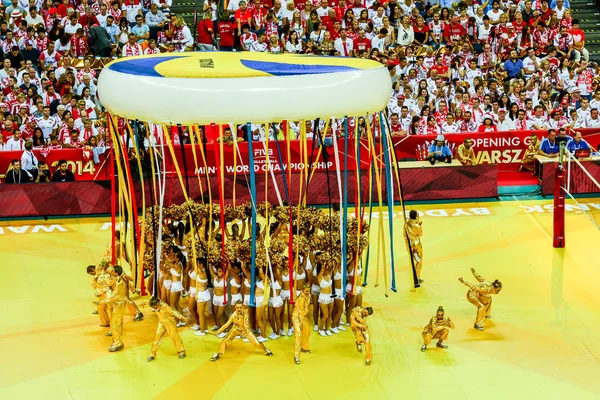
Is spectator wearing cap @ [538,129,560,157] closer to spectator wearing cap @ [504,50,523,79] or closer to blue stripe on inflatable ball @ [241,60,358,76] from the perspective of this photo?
spectator wearing cap @ [504,50,523,79]

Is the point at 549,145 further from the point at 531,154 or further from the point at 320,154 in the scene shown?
the point at 320,154

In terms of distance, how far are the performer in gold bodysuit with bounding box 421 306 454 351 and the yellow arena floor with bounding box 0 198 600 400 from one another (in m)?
0.18

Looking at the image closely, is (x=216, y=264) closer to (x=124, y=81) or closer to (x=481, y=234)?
(x=124, y=81)

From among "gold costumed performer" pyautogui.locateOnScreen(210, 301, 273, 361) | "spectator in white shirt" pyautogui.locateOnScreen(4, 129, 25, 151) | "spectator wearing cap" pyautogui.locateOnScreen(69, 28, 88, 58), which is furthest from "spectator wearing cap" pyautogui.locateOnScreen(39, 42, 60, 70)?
"gold costumed performer" pyautogui.locateOnScreen(210, 301, 273, 361)

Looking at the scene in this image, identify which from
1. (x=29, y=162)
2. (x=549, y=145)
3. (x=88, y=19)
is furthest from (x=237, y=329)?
(x=88, y=19)

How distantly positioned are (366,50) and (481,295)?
10.3 metres

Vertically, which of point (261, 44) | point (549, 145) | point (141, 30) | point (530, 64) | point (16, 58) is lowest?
point (549, 145)

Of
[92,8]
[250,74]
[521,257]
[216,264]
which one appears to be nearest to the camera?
[250,74]

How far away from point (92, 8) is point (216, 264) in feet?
38.6

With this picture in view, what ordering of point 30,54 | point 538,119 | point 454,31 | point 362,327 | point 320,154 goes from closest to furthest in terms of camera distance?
point 362,327 < point 320,154 < point 538,119 < point 30,54 < point 454,31

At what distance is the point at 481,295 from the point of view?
1326 centimetres

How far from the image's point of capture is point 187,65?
12.3 meters

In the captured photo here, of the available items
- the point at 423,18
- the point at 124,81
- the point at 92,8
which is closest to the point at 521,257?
the point at 124,81

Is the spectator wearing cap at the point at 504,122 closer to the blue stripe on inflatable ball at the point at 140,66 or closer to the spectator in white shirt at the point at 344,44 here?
the spectator in white shirt at the point at 344,44
